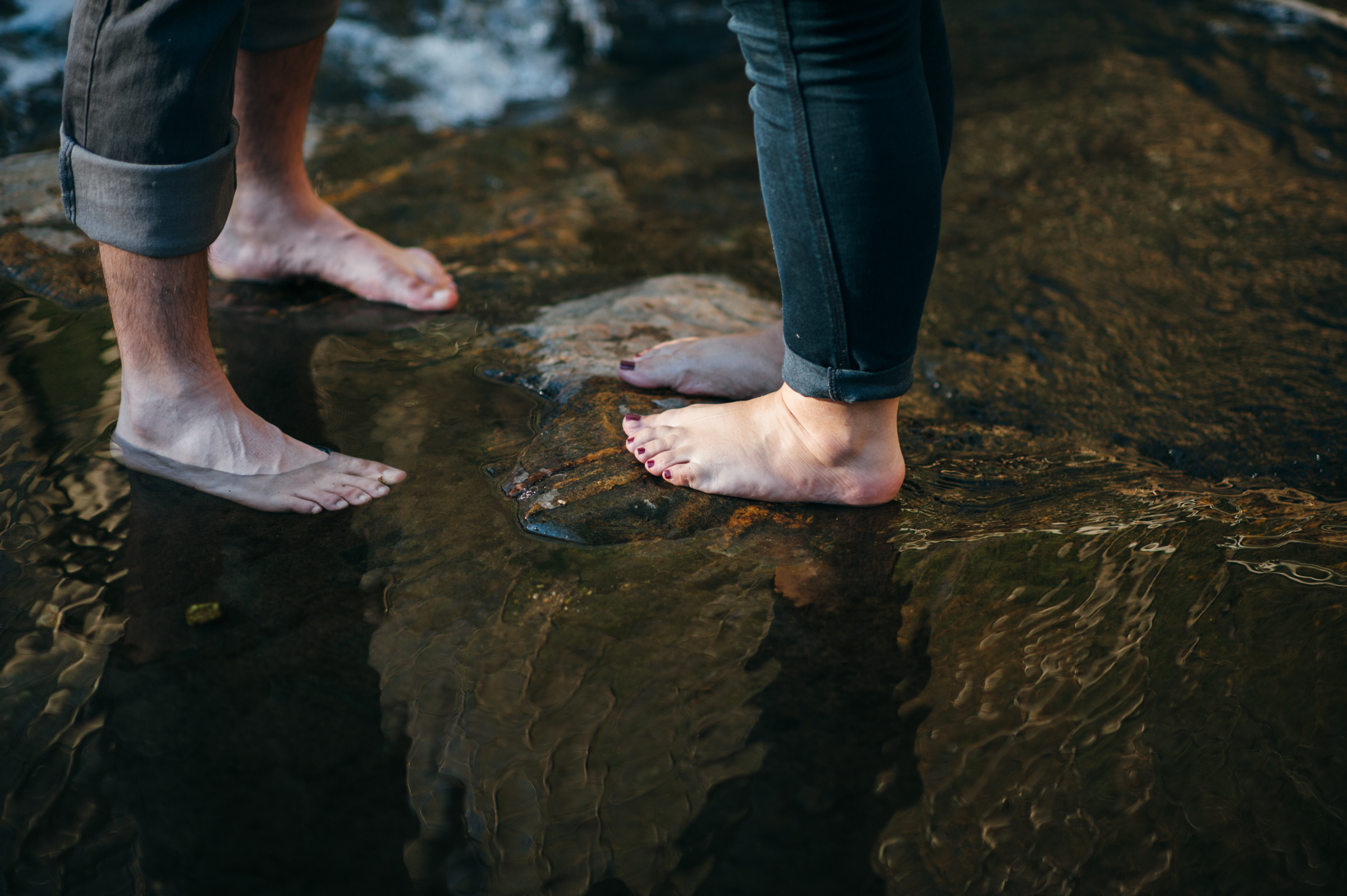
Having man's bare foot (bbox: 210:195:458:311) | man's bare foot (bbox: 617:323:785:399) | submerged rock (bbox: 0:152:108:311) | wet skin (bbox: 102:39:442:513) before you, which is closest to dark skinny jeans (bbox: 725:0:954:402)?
man's bare foot (bbox: 617:323:785:399)

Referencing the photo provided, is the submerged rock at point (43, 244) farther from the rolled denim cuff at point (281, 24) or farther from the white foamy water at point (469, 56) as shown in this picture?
the white foamy water at point (469, 56)

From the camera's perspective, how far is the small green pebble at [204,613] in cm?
125

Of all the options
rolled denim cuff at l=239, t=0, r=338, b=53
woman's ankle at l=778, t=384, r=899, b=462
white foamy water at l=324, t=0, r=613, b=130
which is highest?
rolled denim cuff at l=239, t=0, r=338, b=53

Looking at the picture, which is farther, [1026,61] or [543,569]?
[1026,61]

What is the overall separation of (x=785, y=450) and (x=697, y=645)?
380mm

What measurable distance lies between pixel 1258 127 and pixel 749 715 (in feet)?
11.1

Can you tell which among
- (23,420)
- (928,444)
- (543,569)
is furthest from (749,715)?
(23,420)

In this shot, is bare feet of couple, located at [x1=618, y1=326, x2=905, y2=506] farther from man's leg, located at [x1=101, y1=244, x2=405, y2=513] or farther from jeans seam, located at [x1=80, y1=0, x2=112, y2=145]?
jeans seam, located at [x1=80, y1=0, x2=112, y2=145]

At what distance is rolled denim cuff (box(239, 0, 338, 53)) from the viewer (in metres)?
1.84

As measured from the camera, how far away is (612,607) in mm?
1303

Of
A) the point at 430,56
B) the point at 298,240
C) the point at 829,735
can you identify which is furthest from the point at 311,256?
the point at 430,56

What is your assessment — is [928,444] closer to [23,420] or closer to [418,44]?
[23,420]

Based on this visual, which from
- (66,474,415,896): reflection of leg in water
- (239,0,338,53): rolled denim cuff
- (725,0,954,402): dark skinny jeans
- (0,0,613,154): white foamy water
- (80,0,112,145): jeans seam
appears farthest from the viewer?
(0,0,613,154): white foamy water

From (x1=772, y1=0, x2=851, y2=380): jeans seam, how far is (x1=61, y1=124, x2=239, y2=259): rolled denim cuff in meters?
0.87
